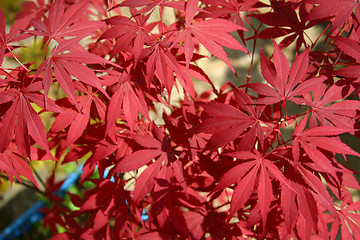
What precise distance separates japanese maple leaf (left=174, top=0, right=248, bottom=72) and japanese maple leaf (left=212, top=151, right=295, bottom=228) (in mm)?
247

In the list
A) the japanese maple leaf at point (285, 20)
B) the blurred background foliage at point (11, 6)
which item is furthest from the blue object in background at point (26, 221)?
the blurred background foliage at point (11, 6)

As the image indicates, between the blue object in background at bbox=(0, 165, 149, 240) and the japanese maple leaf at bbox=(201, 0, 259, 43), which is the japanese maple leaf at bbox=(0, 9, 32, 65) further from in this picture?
the blue object in background at bbox=(0, 165, 149, 240)

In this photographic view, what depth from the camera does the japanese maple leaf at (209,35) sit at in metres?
0.75

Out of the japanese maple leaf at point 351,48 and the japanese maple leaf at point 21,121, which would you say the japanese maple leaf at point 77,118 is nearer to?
the japanese maple leaf at point 21,121

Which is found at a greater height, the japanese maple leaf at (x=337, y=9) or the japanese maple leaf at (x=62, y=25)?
the japanese maple leaf at (x=62, y=25)

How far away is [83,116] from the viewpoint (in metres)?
A: 0.83

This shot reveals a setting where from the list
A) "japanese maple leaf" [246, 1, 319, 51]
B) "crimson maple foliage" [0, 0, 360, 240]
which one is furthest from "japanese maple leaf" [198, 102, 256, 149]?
"japanese maple leaf" [246, 1, 319, 51]

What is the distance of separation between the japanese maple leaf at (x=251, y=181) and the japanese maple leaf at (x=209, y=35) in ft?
0.81

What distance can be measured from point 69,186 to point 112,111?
5.27 feet

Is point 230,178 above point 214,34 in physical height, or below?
below

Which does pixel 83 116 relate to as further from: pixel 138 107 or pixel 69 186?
pixel 69 186

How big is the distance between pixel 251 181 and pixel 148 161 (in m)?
0.29

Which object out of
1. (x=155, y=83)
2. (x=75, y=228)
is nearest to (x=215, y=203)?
(x=75, y=228)

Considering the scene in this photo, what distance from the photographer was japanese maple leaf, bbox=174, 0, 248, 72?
75 cm
